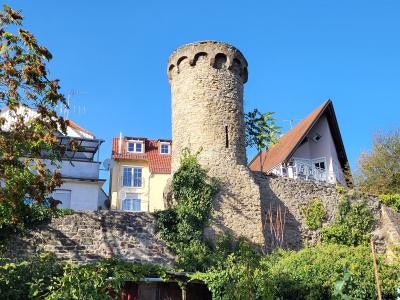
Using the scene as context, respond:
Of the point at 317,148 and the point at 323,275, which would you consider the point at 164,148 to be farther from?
the point at 323,275

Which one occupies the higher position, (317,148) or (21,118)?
(317,148)

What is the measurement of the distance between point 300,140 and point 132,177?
1043cm

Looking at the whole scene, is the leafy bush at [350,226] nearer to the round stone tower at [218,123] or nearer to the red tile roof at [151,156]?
the round stone tower at [218,123]

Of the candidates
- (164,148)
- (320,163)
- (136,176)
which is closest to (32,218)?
(320,163)

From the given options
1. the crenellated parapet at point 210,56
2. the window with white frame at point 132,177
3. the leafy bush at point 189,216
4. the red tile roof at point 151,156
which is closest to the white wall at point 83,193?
the crenellated parapet at point 210,56

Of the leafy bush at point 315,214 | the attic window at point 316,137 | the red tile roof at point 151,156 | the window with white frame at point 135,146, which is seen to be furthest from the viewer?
the window with white frame at point 135,146

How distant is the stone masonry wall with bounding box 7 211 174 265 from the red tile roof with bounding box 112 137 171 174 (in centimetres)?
1396

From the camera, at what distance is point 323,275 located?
44.0 feet

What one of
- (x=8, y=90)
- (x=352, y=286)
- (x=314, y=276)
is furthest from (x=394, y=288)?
(x=8, y=90)

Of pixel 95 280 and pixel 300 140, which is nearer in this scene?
pixel 95 280

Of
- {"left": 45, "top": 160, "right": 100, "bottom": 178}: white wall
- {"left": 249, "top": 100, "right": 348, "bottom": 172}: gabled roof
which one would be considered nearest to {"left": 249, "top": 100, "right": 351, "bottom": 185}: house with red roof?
{"left": 249, "top": 100, "right": 348, "bottom": 172}: gabled roof

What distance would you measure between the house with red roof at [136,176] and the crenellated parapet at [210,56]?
424 inches

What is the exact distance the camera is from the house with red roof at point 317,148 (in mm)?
23500

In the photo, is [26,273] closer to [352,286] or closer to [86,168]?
[352,286]
